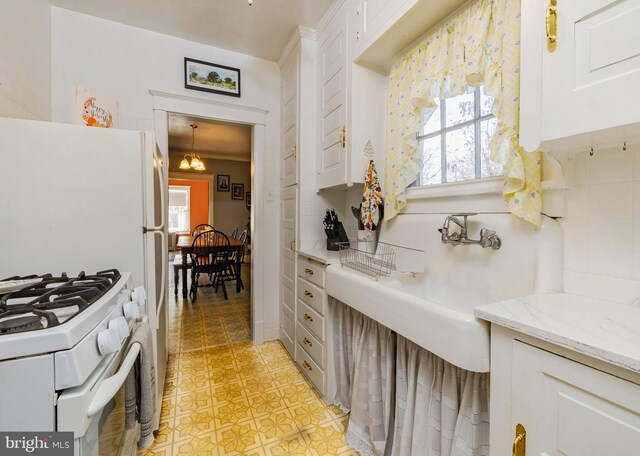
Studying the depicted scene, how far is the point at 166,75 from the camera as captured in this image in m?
2.26

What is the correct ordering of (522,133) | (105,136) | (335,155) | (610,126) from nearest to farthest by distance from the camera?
(610,126), (522,133), (105,136), (335,155)

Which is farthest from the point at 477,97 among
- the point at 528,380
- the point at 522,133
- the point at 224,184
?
the point at 224,184

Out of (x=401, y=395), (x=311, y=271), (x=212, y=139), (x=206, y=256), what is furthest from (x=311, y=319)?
(x=212, y=139)

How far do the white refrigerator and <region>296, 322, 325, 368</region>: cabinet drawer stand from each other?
102cm

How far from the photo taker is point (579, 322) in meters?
0.64

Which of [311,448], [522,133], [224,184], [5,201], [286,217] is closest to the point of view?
[522,133]

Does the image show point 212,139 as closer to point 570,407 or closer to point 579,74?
point 579,74

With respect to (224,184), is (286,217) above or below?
below

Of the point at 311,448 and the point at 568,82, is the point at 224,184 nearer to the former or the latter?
the point at 311,448

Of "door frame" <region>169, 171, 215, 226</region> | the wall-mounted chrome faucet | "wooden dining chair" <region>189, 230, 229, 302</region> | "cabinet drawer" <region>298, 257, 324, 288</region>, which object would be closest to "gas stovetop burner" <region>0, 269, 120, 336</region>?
"cabinet drawer" <region>298, 257, 324, 288</region>

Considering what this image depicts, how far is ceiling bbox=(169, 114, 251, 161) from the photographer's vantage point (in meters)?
4.24

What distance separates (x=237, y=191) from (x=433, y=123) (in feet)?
19.9

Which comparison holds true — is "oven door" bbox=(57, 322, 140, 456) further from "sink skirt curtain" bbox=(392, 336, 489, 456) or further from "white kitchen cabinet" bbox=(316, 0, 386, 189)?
"white kitchen cabinet" bbox=(316, 0, 386, 189)

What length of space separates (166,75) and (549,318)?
2.82m
